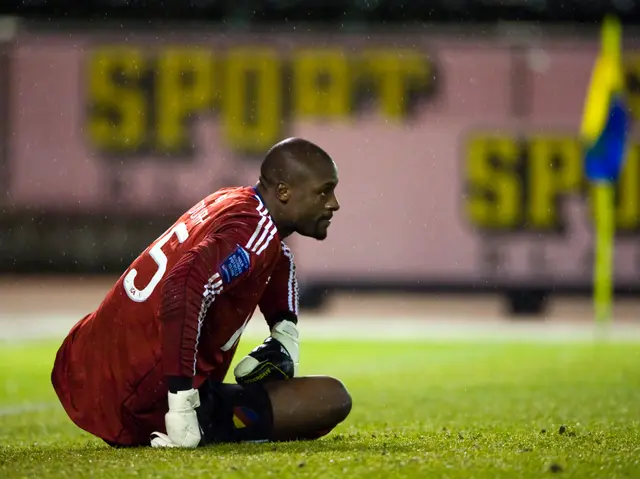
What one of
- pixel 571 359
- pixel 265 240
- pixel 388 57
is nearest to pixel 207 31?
pixel 388 57

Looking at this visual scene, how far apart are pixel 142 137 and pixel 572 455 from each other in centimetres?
1634

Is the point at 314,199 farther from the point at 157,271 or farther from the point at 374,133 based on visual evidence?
the point at 374,133

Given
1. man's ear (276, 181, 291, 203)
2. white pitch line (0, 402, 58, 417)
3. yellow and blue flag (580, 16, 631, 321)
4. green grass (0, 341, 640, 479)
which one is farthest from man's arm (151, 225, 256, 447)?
yellow and blue flag (580, 16, 631, 321)

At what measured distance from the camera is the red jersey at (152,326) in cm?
487

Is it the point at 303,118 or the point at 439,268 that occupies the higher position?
the point at 303,118

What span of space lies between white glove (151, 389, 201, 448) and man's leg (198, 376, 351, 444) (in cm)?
29

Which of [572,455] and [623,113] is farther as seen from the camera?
[623,113]

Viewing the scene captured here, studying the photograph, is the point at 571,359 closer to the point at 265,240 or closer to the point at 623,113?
the point at 623,113

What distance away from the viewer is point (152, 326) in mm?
4930

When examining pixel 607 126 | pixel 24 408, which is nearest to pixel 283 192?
pixel 24 408

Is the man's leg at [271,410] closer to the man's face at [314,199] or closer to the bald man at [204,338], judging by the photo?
the bald man at [204,338]

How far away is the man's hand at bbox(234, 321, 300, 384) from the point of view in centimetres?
538

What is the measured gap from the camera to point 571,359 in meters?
11.3

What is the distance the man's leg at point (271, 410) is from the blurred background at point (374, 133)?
1425cm
